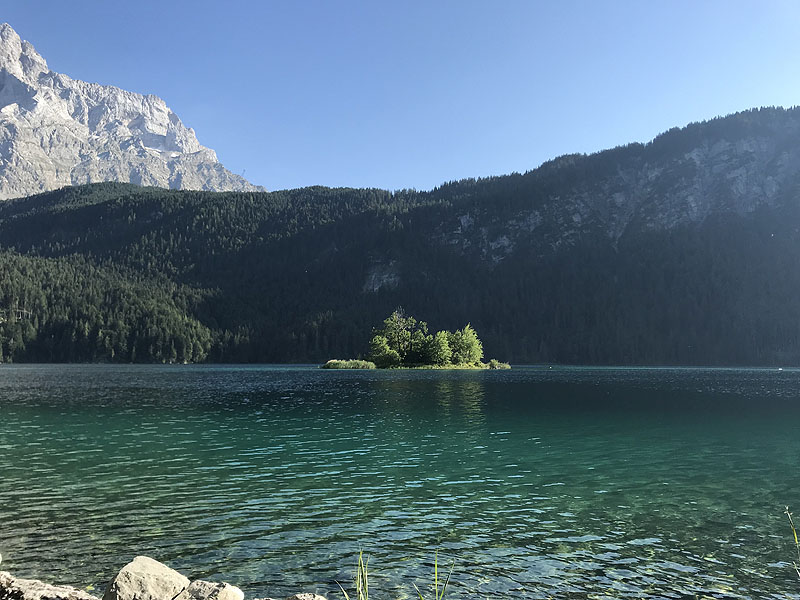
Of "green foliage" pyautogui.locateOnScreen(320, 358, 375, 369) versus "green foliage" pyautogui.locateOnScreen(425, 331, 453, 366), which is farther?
"green foliage" pyautogui.locateOnScreen(320, 358, 375, 369)

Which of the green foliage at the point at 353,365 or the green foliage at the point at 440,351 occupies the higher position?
the green foliage at the point at 440,351

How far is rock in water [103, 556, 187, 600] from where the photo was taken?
39.1 ft

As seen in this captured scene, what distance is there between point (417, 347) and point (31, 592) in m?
178

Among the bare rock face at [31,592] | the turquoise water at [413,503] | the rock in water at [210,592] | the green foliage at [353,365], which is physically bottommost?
the green foliage at [353,365]

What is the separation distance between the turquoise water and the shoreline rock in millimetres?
2626

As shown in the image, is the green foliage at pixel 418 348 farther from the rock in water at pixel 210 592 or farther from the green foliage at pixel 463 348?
the rock in water at pixel 210 592

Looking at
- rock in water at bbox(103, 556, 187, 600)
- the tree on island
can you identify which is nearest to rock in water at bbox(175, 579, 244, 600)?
rock in water at bbox(103, 556, 187, 600)

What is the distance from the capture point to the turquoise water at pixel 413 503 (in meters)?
15.8

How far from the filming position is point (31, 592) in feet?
39.8

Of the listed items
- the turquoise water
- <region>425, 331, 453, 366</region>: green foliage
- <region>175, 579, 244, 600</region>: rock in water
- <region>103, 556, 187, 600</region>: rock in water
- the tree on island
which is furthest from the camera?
the tree on island

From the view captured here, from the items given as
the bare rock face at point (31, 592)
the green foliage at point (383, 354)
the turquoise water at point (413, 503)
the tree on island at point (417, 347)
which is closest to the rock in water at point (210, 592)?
the bare rock face at point (31, 592)

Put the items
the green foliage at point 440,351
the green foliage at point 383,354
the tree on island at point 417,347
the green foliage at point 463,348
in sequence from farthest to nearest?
the green foliage at point 463,348
the green foliage at point 383,354
the tree on island at point 417,347
the green foliage at point 440,351

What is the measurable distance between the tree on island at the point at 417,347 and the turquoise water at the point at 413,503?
135 metres

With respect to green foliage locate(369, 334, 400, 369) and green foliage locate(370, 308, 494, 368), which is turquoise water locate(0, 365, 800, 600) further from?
green foliage locate(369, 334, 400, 369)
